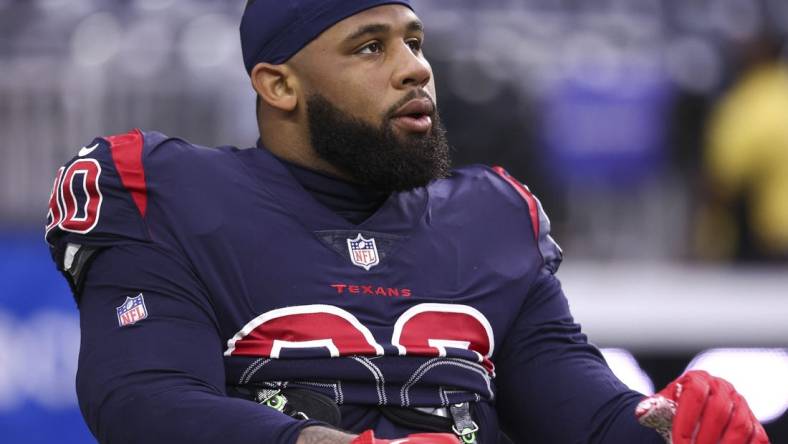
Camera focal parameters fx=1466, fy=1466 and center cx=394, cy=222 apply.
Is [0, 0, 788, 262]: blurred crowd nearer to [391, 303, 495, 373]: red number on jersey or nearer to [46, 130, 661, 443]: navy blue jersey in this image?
[46, 130, 661, 443]: navy blue jersey

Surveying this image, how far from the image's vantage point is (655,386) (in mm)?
6312

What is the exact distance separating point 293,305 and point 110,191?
0.42m

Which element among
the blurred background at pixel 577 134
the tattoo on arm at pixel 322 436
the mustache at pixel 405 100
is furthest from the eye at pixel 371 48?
the blurred background at pixel 577 134

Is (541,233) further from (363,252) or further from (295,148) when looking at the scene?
(295,148)

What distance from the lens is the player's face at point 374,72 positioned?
9.85ft

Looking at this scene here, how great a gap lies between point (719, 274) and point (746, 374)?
0.54 meters

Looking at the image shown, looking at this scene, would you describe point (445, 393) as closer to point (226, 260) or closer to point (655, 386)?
point (226, 260)

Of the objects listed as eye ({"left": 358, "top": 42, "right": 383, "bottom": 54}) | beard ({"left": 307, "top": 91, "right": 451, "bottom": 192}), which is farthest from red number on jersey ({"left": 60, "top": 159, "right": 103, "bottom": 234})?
eye ({"left": 358, "top": 42, "right": 383, "bottom": 54})

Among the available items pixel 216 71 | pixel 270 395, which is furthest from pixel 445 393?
pixel 216 71

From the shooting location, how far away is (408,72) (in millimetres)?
3002

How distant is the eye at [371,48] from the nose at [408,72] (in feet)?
0.16

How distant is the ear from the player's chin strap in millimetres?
729

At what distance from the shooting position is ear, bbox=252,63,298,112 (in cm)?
309

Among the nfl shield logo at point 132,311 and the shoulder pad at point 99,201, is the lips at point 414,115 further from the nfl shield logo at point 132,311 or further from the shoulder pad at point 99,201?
the nfl shield logo at point 132,311
